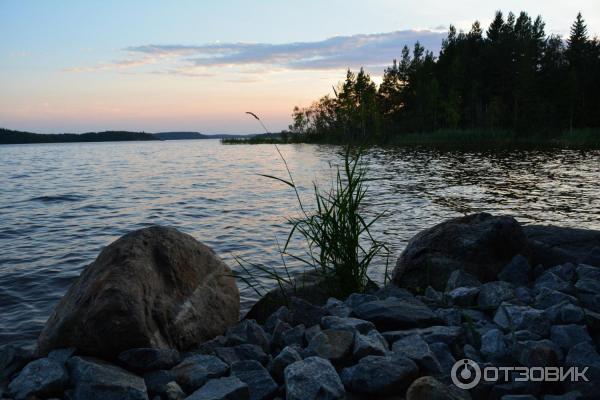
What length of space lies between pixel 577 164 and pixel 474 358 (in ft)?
86.8

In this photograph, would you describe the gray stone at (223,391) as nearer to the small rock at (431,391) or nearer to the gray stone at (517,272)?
the small rock at (431,391)

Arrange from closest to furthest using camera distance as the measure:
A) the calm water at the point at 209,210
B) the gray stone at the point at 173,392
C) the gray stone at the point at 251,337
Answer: the gray stone at the point at 173,392, the gray stone at the point at 251,337, the calm water at the point at 209,210

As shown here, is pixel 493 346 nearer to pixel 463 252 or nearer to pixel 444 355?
pixel 444 355

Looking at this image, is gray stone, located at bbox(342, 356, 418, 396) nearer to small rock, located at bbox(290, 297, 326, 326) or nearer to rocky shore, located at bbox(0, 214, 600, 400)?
rocky shore, located at bbox(0, 214, 600, 400)

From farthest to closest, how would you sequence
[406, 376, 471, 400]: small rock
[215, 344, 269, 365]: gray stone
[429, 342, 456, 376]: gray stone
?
[215, 344, 269, 365]: gray stone < [429, 342, 456, 376]: gray stone < [406, 376, 471, 400]: small rock

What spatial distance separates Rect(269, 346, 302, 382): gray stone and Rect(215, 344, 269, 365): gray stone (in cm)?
22

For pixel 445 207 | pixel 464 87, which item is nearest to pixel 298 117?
pixel 464 87

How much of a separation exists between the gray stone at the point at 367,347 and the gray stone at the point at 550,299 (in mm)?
1739

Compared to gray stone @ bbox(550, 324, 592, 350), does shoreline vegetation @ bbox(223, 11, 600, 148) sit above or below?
above

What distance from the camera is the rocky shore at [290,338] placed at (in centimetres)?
306

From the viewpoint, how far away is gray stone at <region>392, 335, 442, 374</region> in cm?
323

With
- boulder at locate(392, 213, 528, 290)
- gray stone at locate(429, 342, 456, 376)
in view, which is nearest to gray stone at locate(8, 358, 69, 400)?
gray stone at locate(429, 342, 456, 376)

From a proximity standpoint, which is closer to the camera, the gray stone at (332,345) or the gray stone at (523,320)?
the gray stone at (332,345)

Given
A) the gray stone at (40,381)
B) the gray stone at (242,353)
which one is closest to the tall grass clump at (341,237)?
the gray stone at (242,353)
